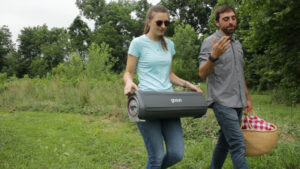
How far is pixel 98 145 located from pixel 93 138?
57 cm

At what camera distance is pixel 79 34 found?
48.0m

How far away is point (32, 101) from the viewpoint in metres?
11.0

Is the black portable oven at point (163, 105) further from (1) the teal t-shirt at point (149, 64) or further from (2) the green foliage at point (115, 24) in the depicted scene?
(2) the green foliage at point (115, 24)

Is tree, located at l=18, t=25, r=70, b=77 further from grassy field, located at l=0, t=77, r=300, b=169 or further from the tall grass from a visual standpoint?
grassy field, located at l=0, t=77, r=300, b=169

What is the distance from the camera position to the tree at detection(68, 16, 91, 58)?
154 ft

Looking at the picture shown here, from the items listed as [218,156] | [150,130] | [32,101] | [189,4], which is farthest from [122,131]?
[189,4]

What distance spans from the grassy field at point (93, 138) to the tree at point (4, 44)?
1668 inches

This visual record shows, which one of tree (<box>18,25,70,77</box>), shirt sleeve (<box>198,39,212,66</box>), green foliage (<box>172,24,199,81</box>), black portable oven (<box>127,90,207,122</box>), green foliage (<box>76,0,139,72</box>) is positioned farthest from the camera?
tree (<box>18,25,70,77</box>)

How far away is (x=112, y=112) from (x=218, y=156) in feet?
18.8

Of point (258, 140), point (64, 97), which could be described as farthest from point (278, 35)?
point (64, 97)

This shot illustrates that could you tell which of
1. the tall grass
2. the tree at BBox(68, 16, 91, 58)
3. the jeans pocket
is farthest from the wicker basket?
the tree at BBox(68, 16, 91, 58)

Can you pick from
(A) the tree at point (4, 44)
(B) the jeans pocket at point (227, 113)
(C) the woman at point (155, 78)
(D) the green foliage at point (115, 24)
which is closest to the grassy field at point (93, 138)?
(B) the jeans pocket at point (227, 113)

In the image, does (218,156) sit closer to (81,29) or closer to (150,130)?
(150,130)

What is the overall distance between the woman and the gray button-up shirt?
510 mm
